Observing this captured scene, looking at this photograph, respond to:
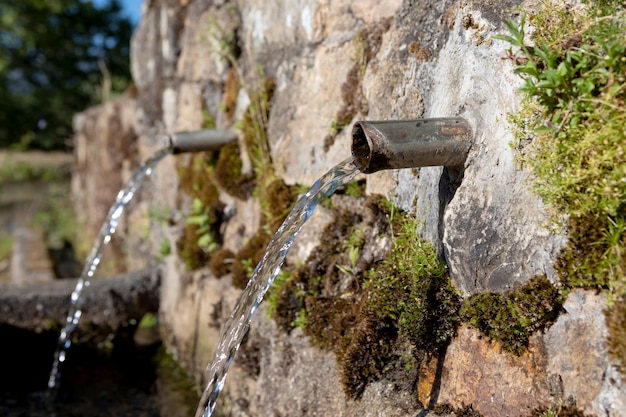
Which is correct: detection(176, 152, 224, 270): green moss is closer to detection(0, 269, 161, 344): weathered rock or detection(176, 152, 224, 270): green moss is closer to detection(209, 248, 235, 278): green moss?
detection(209, 248, 235, 278): green moss

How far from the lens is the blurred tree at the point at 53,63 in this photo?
468 inches

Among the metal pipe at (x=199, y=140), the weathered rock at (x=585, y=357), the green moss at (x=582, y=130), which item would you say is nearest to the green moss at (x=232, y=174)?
the metal pipe at (x=199, y=140)

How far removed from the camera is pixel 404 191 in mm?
2504

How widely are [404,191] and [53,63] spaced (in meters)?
11.8

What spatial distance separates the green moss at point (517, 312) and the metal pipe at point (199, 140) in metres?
2.21

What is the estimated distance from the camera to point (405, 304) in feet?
7.34

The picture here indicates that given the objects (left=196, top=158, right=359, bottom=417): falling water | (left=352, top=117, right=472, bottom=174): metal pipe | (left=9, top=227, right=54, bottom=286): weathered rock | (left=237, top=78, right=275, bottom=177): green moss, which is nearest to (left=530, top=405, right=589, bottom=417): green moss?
(left=352, top=117, right=472, bottom=174): metal pipe

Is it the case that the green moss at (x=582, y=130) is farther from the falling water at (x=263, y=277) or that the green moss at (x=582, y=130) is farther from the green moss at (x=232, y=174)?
the green moss at (x=232, y=174)

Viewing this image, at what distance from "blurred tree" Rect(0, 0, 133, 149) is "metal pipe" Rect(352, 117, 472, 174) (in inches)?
416

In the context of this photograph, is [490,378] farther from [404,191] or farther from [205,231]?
[205,231]

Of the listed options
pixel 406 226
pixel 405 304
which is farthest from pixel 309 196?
pixel 405 304

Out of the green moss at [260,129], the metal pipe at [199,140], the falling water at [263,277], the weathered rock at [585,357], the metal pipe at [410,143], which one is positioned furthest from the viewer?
the metal pipe at [199,140]

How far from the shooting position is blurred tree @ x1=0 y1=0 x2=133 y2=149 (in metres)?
11.9

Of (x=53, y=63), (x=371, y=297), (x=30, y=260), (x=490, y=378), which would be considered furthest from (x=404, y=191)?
(x=53, y=63)
